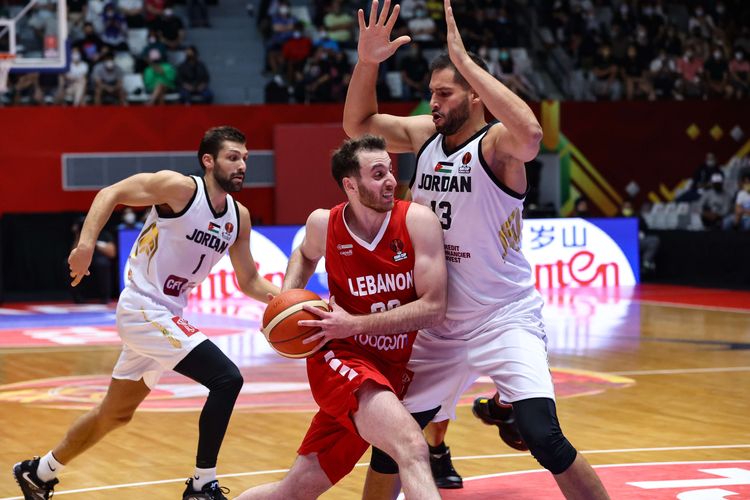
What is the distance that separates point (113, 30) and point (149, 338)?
1679 centimetres

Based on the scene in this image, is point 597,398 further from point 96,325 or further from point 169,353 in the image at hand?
point 96,325

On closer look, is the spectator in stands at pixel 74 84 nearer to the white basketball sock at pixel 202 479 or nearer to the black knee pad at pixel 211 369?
the black knee pad at pixel 211 369

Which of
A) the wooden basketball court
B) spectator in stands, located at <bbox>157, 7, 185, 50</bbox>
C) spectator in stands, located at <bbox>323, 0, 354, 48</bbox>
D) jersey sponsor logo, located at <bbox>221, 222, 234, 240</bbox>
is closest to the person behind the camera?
jersey sponsor logo, located at <bbox>221, 222, 234, 240</bbox>

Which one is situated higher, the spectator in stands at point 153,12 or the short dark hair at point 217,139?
the spectator in stands at point 153,12

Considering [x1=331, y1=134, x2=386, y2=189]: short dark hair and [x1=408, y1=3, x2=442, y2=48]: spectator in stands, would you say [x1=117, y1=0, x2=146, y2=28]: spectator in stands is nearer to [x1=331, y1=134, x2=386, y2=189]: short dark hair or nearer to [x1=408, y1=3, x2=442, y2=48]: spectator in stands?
[x1=408, y1=3, x2=442, y2=48]: spectator in stands

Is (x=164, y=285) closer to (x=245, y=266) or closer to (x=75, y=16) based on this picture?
(x=245, y=266)

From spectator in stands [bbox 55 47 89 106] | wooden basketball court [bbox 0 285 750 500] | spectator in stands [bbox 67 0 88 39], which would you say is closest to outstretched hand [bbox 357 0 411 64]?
wooden basketball court [bbox 0 285 750 500]

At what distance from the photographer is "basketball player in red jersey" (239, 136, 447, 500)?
5.28 meters

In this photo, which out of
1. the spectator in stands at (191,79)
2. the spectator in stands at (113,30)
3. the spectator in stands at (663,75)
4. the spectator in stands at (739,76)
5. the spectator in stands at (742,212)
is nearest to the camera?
the spectator in stands at (742,212)

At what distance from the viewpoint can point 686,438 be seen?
27.6 feet

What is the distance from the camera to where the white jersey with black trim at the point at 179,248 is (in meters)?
6.90

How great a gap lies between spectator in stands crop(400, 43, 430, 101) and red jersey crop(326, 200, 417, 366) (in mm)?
18228

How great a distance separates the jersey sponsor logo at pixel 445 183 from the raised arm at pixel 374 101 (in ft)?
1.25

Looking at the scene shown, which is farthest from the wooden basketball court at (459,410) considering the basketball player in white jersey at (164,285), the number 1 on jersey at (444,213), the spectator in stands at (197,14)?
the spectator in stands at (197,14)
